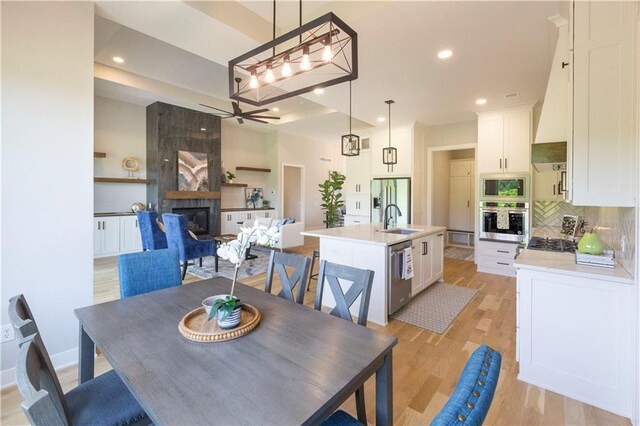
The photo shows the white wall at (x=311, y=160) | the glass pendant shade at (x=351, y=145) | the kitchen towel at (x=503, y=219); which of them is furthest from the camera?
the white wall at (x=311, y=160)

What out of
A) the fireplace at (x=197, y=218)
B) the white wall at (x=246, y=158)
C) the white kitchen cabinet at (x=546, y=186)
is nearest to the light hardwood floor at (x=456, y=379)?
the white kitchen cabinet at (x=546, y=186)

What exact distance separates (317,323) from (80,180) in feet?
7.27

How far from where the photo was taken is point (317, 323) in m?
1.43

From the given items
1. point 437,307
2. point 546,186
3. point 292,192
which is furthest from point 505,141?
point 292,192

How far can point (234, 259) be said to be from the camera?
4.73 feet

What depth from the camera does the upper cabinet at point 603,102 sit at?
1.76m

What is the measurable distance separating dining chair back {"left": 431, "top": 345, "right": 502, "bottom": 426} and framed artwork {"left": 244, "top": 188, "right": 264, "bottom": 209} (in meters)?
8.31

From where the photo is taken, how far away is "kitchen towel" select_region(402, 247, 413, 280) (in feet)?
10.3

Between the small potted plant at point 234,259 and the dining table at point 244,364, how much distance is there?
0.12 metres

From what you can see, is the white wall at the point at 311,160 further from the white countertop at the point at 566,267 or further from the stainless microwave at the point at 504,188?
the white countertop at the point at 566,267

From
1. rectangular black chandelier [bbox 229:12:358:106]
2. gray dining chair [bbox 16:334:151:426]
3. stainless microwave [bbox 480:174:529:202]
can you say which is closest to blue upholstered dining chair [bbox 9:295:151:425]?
gray dining chair [bbox 16:334:151:426]

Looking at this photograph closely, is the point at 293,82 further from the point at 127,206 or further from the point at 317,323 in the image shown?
the point at 127,206

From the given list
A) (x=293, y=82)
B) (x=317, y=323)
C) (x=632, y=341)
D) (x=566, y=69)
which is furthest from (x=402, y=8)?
(x=632, y=341)

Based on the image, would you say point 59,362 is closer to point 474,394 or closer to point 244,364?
point 244,364
